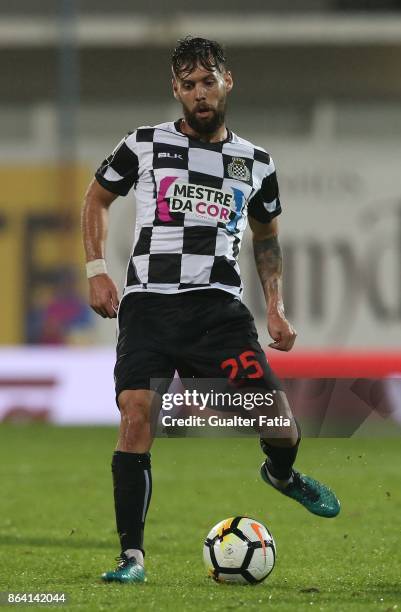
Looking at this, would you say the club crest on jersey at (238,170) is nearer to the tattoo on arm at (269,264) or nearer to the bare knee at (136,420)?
the tattoo on arm at (269,264)

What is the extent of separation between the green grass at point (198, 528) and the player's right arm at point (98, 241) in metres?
0.68

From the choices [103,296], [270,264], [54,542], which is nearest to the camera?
[103,296]

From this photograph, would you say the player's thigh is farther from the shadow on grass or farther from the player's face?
the shadow on grass

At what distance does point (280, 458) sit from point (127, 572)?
788mm

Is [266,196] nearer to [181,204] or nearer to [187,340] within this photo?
[181,204]

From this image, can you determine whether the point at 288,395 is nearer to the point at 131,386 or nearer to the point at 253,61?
the point at 131,386

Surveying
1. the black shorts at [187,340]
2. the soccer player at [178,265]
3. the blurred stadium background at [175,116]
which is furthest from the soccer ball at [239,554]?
the blurred stadium background at [175,116]

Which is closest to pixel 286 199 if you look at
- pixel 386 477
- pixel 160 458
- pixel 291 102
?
pixel 291 102

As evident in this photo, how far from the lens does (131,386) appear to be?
497 centimetres

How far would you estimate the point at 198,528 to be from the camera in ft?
23.7

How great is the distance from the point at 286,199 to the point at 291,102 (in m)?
3.11

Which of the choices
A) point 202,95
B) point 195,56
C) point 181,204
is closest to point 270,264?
point 181,204

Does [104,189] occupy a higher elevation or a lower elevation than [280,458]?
higher

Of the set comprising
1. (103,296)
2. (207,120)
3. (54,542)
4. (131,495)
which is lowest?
(54,542)
